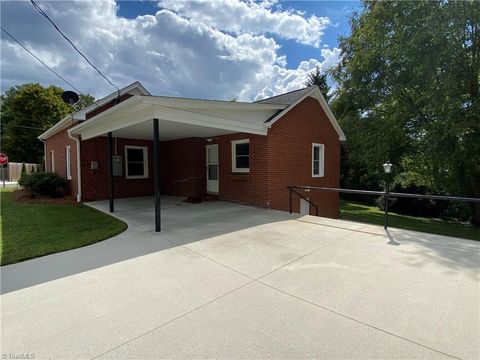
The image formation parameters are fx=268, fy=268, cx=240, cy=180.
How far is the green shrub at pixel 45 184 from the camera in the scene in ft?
37.4

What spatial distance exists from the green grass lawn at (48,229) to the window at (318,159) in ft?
26.7

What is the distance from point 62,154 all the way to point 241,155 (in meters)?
8.86

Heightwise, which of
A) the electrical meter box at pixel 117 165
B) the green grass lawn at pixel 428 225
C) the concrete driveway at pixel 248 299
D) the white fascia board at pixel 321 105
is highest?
the white fascia board at pixel 321 105

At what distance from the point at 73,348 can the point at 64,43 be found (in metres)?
8.54

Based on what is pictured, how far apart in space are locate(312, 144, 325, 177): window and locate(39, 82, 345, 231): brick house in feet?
0.15

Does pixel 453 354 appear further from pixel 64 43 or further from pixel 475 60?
pixel 475 60

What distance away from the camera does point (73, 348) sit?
7.38ft

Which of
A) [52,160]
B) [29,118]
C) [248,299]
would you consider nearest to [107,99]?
[52,160]

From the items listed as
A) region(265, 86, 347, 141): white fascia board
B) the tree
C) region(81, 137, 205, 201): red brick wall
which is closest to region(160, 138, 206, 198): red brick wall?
region(81, 137, 205, 201): red brick wall

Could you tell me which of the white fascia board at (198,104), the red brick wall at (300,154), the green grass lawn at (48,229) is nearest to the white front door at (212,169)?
the red brick wall at (300,154)

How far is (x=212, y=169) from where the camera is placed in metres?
11.4

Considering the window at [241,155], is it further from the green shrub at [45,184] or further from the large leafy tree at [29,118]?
the large leafy tree at [29,118]

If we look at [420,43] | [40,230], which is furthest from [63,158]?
[420,43]

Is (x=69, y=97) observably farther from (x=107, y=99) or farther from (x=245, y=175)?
(x=245, y=175)
